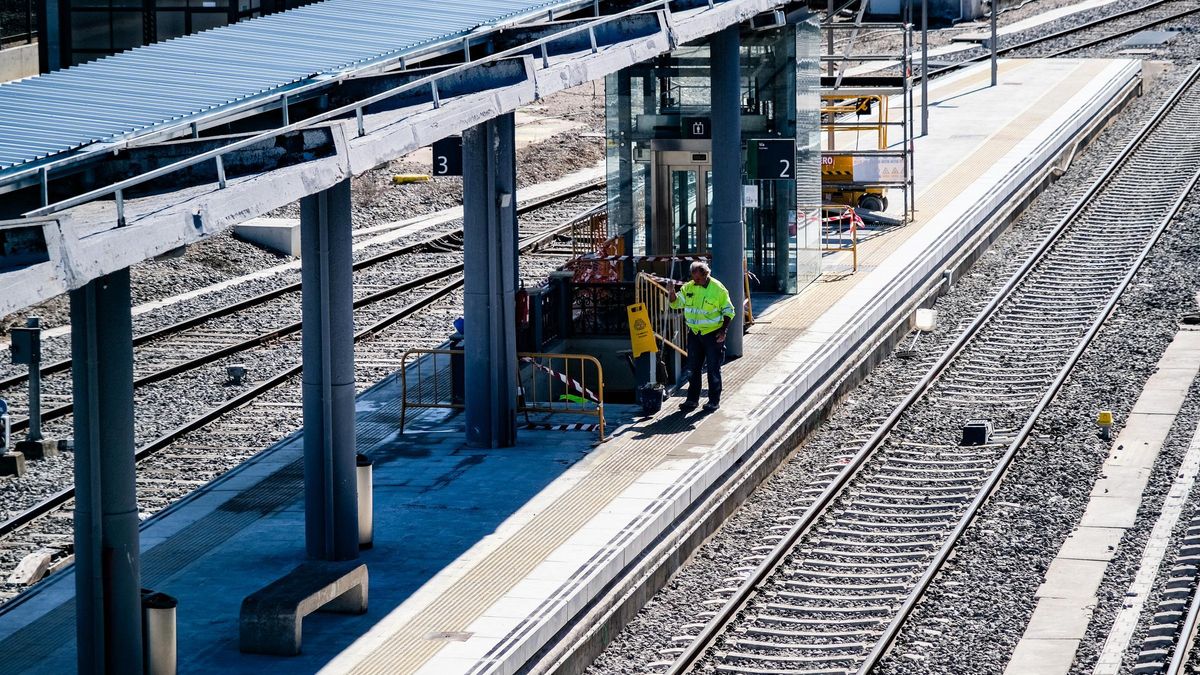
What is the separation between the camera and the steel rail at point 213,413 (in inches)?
686

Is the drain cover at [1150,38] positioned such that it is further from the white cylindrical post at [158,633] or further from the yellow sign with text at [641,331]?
the white cylindrical post at [158,633]

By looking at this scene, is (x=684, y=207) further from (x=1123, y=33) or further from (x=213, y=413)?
(x=1123, y=33)

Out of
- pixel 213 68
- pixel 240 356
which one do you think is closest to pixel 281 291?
pixel 240 356

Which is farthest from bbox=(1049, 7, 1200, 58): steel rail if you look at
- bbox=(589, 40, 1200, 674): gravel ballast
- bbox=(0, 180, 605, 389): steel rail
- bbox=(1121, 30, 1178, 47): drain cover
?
bbox=(589, 40, 1200, 674): gravel ballast

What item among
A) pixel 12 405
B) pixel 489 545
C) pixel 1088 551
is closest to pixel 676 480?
pixel 489 545

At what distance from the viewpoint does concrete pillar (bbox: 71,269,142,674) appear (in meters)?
11.9

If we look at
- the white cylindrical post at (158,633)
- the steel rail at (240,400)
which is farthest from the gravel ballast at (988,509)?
the steel rail at (240,400)

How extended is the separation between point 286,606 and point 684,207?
1212 centimetres

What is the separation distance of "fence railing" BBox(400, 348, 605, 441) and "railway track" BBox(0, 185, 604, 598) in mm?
1320

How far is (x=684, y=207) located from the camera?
24.2 metres

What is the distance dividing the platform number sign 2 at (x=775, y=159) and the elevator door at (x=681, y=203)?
2.70ft

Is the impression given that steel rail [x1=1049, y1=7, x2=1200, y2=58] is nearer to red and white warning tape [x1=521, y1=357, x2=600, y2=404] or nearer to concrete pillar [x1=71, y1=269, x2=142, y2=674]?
red and white warning tape [x1=521, y1=357, x2=600, y2=404]

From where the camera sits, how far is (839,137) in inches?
1577

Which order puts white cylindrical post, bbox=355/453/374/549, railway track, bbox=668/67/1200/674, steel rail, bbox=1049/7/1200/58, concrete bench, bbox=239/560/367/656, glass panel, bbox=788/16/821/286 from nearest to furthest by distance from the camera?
1. concrete bench, bbox=239/560/367/656
2. railway track, bbox=668/67/1200/674
3. white cylindrical post, bbox=355/453/374/549
4. glass panel, bbox=788/16/821/286
5. steel rail, bbox=1049/7/1200/58
